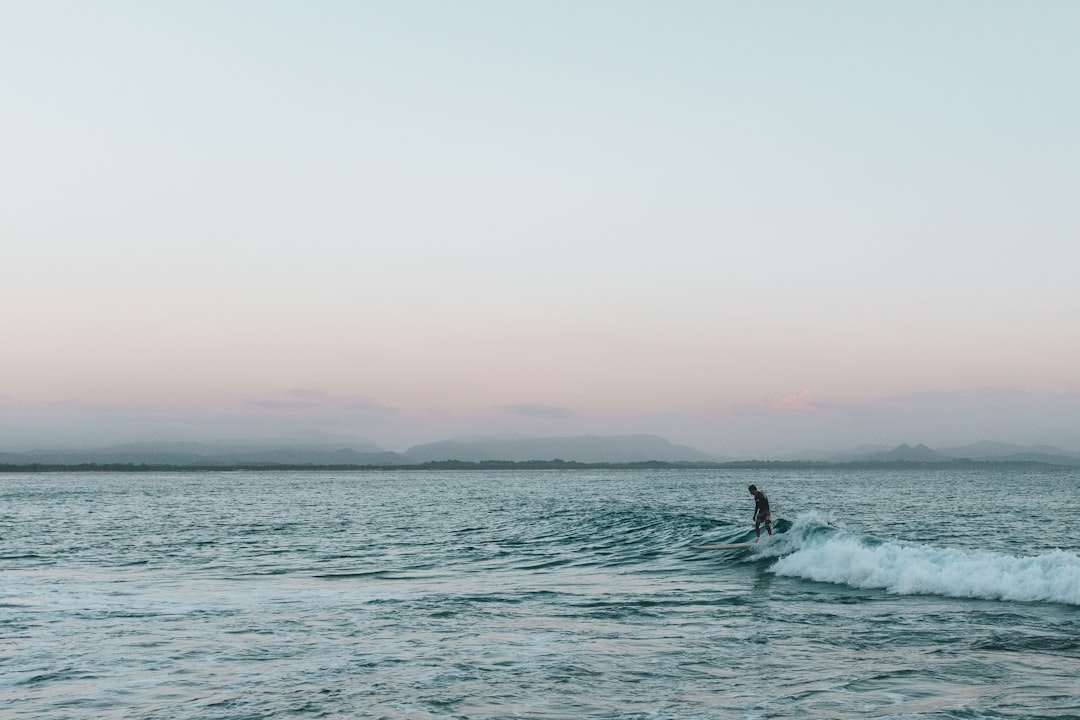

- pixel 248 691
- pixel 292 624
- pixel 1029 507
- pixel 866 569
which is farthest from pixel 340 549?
pixel 1029 507

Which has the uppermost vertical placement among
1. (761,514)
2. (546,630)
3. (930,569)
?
(761,514)

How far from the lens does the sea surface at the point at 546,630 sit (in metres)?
13.0

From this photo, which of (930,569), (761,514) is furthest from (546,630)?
(761,514)

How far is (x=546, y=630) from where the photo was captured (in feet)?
61.7

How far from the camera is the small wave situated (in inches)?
877

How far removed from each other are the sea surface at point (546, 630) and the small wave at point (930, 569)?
72 millimetres

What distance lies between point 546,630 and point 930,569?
1261cm

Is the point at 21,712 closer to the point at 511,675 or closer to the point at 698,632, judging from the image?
the point at 511,675

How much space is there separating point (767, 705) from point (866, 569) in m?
15.3

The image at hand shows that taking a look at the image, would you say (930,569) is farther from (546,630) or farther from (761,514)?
(546,630)

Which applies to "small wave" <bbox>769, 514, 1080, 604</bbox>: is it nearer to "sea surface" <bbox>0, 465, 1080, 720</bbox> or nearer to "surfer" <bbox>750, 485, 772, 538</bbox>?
"sea surface" <bbox>0, 465, 1080, 720</bbox>

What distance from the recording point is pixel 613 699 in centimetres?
1312

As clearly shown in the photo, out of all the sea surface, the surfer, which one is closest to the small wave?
the sea surface

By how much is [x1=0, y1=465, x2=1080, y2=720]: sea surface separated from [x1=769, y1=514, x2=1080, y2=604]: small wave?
7cm
